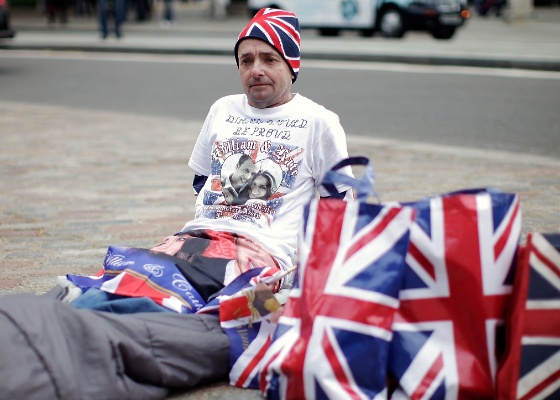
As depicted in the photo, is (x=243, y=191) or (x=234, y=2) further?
(x=234, y=2)

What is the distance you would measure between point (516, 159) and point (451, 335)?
14.4 ft

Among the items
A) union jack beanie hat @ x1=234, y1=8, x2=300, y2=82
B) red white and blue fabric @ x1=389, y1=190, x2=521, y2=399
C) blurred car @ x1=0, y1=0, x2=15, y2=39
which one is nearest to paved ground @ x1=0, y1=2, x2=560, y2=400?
red white and blue fabric @ x1=389, y1=190, x2=521, y2=399

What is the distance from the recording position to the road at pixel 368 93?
7926mm

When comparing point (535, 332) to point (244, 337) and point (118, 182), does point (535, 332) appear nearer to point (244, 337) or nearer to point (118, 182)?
point (244, 337)

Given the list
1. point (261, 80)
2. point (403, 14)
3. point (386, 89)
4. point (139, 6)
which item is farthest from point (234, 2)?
point (261, 80)

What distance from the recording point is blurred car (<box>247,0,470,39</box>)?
1902 cm

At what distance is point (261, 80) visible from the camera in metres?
3.20

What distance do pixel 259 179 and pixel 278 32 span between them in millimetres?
523

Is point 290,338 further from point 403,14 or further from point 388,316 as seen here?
point 403,14

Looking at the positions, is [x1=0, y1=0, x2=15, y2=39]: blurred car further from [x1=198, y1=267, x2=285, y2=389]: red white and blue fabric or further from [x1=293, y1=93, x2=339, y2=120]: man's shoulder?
[x1=198, y1=267, x2=285, y2=389]: red white and blue fabric

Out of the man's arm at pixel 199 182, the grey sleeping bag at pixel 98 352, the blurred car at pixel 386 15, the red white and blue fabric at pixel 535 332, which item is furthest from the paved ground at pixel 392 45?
the grey sleeping bag at pixel 98 352

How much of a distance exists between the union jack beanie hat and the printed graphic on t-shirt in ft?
1.06

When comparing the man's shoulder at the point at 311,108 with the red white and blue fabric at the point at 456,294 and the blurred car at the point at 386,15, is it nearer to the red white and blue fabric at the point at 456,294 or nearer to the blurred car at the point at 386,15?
the red white and blue fabric at the point at 456,294

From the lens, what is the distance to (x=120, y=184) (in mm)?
5918
